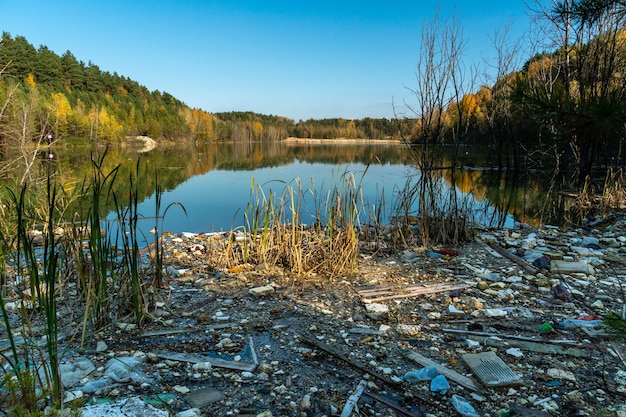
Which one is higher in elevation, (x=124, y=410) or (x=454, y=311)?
(x=124, y=410)

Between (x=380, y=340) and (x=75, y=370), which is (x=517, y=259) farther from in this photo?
(x=75, y=370)

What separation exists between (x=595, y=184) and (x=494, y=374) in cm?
1244

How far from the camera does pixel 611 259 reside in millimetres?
4688

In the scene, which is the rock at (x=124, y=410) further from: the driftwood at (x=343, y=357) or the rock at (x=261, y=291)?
the rock at (x=261, y=291)

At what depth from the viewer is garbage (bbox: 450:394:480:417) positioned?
193cm

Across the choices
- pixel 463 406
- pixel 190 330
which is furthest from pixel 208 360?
pixel 463 406

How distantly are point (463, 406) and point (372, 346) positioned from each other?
76cm

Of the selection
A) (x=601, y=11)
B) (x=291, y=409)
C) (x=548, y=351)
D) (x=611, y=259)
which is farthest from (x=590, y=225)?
(x=291, y=409)

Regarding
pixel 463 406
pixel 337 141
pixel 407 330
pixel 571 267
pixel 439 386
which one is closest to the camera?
pixel 463 406

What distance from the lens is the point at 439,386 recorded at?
7.00 feet

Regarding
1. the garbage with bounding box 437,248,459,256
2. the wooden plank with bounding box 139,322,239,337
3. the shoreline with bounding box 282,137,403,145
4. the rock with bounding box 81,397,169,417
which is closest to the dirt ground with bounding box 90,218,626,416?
the wooden plank with bounding box 139,322,239,337

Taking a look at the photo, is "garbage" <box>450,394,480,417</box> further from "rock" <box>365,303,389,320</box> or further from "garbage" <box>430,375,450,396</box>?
"rock" <box>365,303,389,320</box>

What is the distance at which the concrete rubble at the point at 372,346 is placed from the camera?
201 centimetres

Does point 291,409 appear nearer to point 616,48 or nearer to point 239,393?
point 239,393
